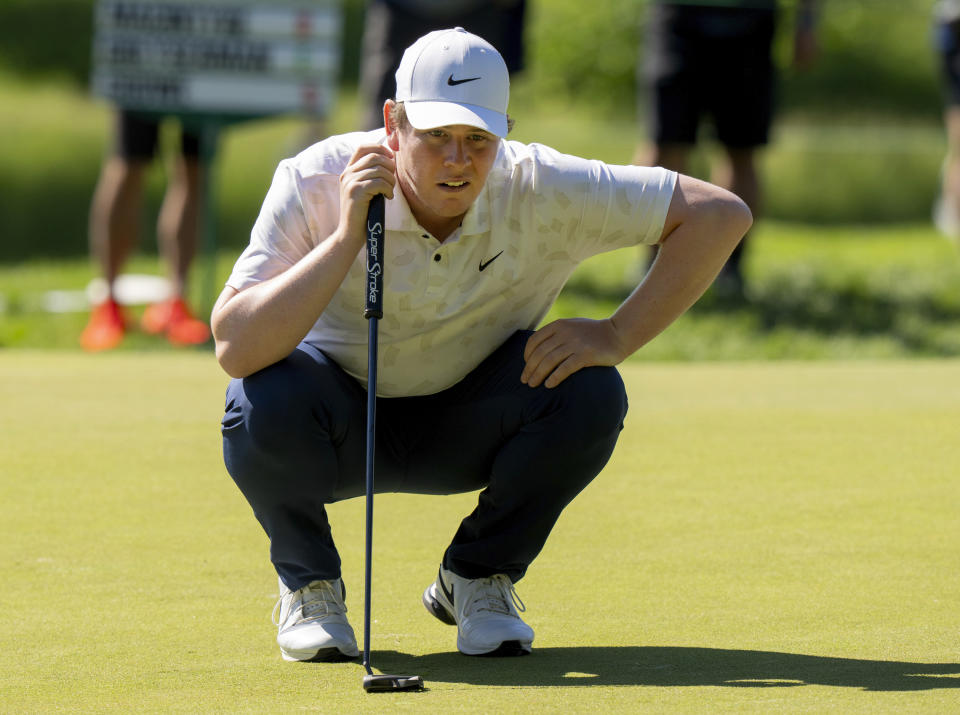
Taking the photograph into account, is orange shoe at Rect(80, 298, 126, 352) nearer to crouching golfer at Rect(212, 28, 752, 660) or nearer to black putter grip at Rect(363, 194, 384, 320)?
crouching golfer at Rect(212, 28, 752, 660)

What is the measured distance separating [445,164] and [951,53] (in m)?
5.46

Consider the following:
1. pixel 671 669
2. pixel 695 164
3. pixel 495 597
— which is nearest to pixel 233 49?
pixel 495 597

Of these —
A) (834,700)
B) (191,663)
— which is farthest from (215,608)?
(834,700)

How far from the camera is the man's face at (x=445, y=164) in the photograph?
246cm

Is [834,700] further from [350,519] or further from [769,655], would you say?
[350,519]

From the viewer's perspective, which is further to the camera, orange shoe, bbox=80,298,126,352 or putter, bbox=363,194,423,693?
orange shoe, bbox=80,298,126,352

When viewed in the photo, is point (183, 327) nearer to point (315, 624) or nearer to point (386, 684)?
point (315, 624)

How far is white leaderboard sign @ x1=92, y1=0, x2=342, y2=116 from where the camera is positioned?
6.98m

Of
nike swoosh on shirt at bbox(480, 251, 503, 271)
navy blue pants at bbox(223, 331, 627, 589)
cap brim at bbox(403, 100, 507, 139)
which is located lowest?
navy blue pants at bbox(223, 331, 627, 589)

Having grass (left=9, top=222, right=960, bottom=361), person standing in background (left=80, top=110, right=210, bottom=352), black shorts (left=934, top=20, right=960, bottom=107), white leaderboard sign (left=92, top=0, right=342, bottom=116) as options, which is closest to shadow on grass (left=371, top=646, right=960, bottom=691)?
grass (left=9, top=222, right=960, bottom=361)

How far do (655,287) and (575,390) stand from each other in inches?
10.0

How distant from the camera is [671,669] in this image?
2.32m

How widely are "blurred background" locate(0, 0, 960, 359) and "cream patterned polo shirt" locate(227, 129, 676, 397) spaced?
3.62m

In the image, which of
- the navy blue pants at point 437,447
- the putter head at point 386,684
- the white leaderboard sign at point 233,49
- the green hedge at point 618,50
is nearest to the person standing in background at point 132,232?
the white leaderboard sign at point 233,49
